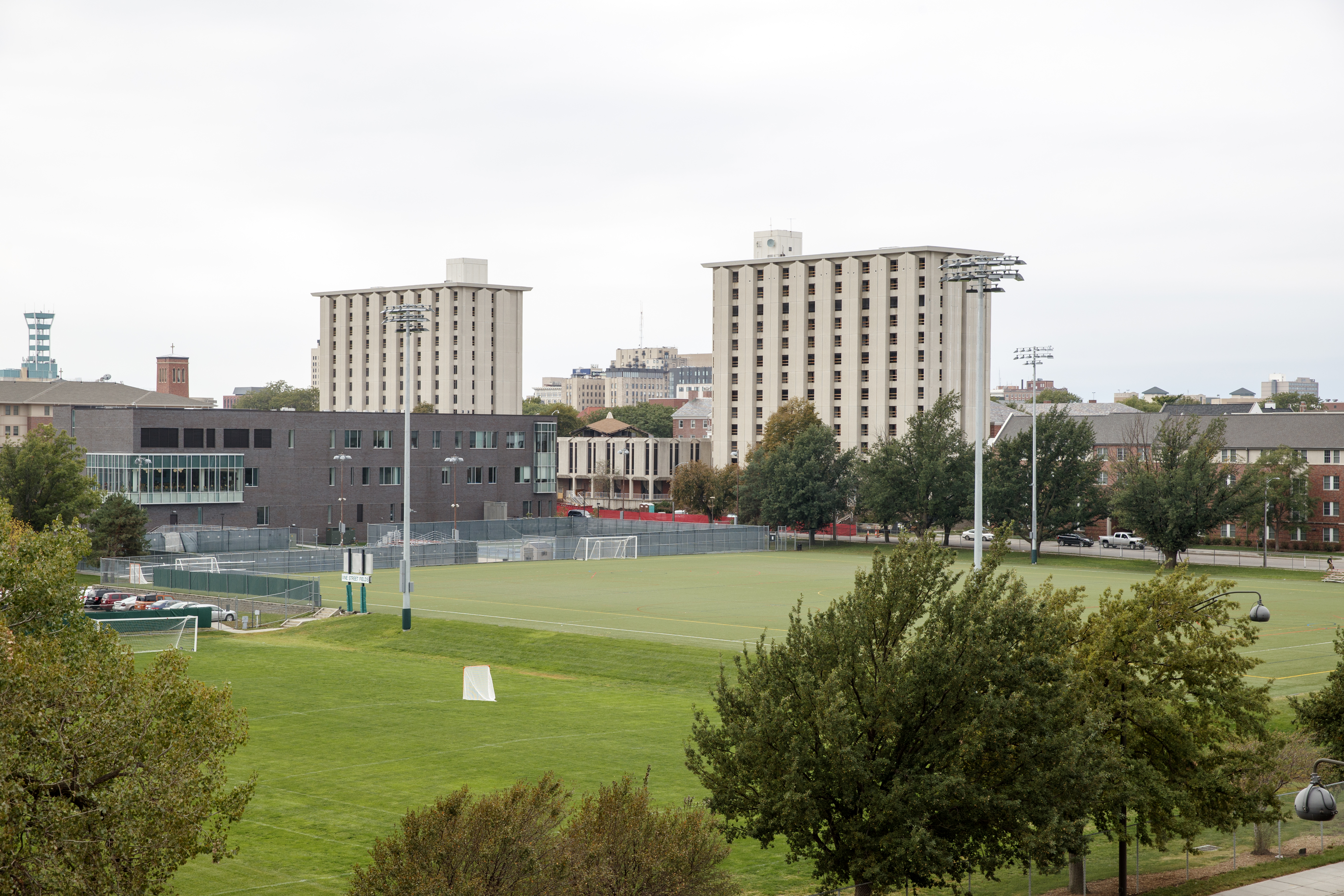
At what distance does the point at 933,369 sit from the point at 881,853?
131921 millimetres

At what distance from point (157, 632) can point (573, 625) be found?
17.4 meters

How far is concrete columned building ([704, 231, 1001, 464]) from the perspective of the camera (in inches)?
5812

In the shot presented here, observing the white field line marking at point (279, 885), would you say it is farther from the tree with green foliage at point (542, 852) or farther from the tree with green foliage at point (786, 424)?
the tree with green foliage at point (786, 424)

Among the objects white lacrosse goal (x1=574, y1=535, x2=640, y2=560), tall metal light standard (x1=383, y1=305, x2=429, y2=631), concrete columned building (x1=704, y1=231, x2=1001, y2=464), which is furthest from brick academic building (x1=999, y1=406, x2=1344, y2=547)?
tall metal light standard (x1=383, y1=305, x2=429, y2=631)

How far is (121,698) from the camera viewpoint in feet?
49.8

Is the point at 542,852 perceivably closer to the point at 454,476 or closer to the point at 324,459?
the point at 324,459

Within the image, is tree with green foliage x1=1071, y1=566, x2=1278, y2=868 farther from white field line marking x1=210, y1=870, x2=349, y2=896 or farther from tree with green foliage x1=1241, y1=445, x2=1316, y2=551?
tree with green foliage x1=1241, y1=445, x2=1316, y2=551

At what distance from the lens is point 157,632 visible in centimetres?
5391

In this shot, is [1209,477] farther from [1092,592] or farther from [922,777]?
[922,777]

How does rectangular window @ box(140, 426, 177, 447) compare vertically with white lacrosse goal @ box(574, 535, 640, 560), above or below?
above

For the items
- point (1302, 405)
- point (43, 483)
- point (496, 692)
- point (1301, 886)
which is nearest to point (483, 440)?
point (43, 483)

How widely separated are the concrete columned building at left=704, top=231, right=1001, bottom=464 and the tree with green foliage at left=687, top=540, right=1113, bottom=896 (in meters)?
125

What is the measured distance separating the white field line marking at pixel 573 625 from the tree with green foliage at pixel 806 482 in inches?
2196

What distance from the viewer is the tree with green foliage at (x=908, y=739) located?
1895 cm
